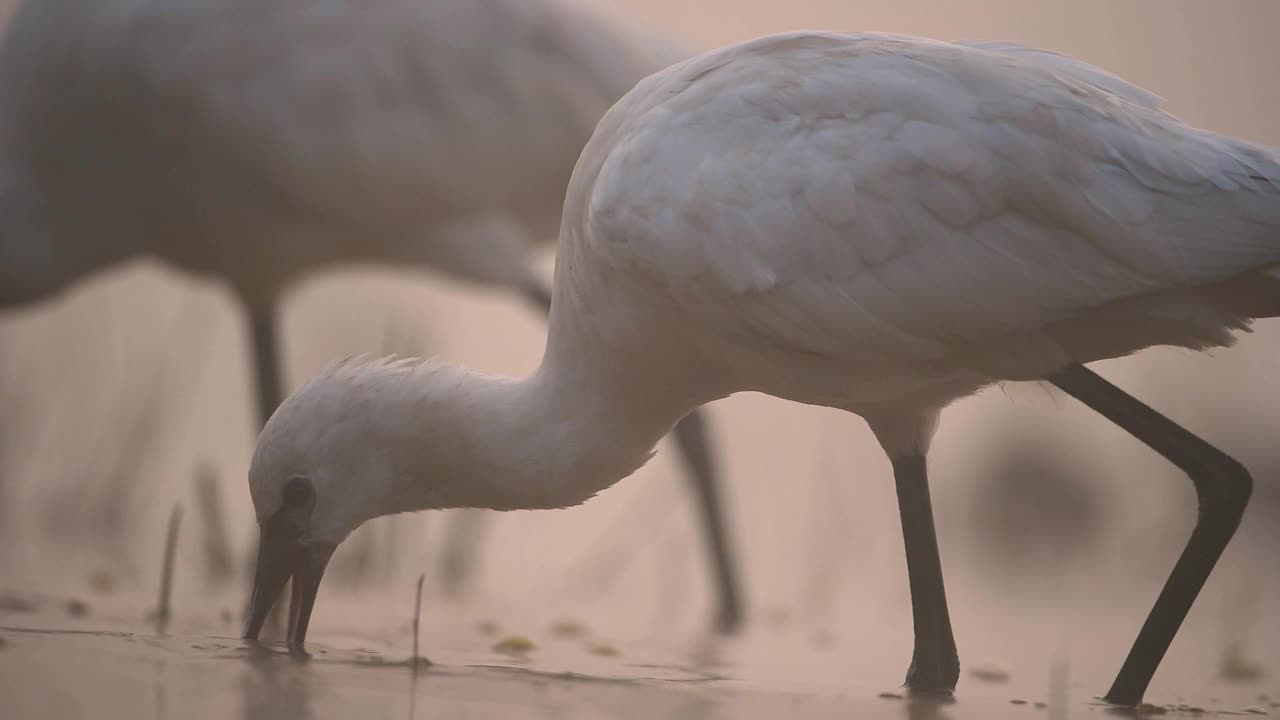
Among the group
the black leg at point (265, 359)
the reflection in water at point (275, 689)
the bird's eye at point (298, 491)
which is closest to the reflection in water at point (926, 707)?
the reflection in water at point (275, 689)

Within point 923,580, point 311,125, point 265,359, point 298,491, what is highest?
point 311,125

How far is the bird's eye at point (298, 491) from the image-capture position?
16.6 feet

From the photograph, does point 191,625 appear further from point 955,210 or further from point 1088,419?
point 1088,419

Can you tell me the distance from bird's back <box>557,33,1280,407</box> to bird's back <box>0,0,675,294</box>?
10.7 feet

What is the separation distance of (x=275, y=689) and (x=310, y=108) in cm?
419

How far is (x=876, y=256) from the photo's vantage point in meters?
4.56

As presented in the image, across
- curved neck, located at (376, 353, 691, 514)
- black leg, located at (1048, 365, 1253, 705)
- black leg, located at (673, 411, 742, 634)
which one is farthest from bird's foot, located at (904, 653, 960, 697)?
black leg, located at (673, 411, 742, 634)

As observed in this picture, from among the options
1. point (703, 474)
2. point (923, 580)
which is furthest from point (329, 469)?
point (703, 474)

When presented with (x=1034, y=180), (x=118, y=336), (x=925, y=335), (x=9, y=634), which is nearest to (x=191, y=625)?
(x=9, y=634)

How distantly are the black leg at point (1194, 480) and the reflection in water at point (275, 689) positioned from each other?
2046 mm

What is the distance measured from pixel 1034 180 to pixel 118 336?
21.1 feet

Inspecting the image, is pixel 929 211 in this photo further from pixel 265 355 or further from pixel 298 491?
pixel 265 355

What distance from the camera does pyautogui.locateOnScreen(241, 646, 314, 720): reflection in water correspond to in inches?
141

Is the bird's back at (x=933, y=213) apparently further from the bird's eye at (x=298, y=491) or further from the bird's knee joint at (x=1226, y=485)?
the bird's eye at (x=298, y=491)
